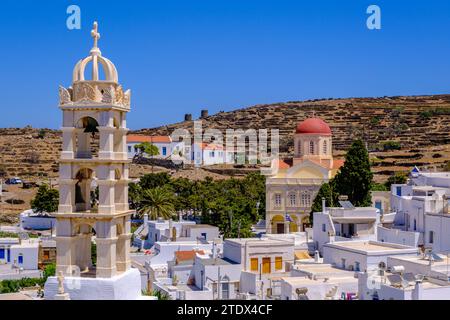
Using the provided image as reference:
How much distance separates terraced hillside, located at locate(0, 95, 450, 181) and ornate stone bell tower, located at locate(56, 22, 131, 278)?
220 ft

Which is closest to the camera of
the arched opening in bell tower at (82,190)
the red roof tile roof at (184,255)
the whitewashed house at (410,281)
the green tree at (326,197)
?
the arched opening in bell tower at (82,190)

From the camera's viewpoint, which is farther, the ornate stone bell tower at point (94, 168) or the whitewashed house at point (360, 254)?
the whitewashed house at point (360, 254)

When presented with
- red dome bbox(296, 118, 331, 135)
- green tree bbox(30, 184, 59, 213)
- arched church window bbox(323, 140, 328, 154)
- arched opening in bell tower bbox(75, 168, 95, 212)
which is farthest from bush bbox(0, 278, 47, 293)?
arched church window bbox(323, 140, 328, 154)

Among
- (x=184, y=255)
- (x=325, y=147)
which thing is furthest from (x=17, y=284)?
(x=325, y=147)

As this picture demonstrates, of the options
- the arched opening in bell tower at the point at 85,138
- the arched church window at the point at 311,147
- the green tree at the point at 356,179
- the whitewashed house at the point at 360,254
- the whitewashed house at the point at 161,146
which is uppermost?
the whitewashed house at the point at 161,146

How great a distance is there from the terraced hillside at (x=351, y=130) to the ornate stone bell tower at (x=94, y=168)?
67180 mm

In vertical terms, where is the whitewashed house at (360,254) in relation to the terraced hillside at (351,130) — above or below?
below

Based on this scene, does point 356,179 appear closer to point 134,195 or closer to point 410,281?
point 134,195

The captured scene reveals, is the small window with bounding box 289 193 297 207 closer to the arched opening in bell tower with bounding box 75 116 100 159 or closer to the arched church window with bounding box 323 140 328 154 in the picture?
the arched church window with bounding box 323 140 328 154

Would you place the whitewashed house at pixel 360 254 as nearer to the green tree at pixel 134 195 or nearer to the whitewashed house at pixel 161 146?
the green tree at pixel 134 195

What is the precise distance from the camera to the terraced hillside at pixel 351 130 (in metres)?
90.8

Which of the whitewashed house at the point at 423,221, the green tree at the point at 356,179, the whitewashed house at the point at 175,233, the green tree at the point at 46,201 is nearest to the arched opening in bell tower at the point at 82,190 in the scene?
the whitewashed house at the point at 423,221
